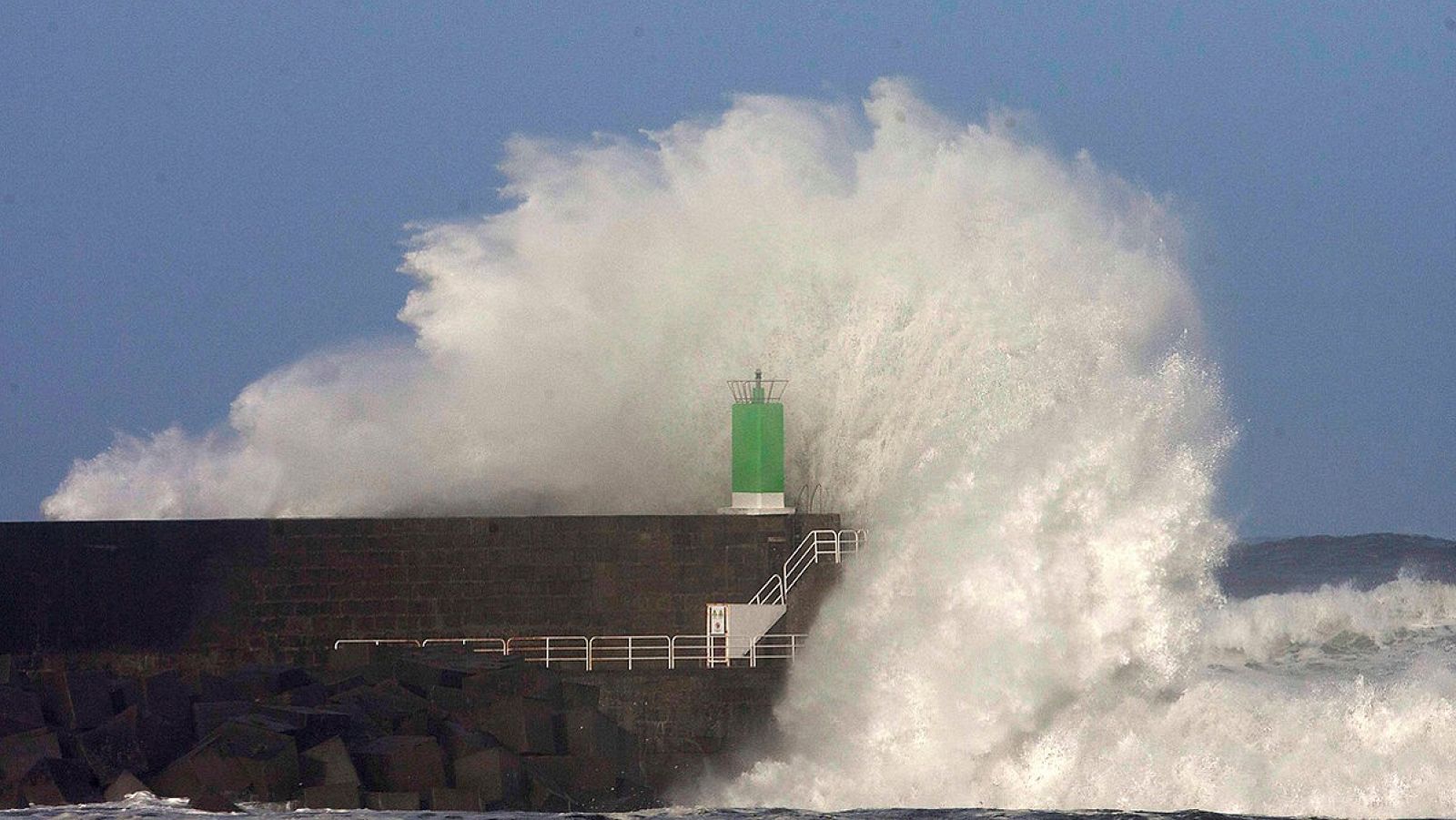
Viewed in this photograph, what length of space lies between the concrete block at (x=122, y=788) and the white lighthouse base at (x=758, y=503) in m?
4.84

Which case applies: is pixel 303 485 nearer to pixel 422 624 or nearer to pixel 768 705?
pixel 422 624

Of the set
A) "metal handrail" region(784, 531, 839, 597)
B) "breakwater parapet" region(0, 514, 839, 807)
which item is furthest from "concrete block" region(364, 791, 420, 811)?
"metal handrail" region(784, 531, 839, 597)

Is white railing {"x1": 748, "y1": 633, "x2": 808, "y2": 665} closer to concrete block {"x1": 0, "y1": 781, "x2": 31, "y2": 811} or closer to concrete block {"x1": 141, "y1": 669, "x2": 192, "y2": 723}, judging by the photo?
concrete block {"x1": 141, "y1": 669, "x2": 192, "y2": 723}

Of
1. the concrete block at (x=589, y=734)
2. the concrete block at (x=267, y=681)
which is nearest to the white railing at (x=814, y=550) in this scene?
the concrete block at (x=589, y=734)

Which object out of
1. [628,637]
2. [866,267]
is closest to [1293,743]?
[628,637]

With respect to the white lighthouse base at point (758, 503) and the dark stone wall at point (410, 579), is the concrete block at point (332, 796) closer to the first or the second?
the dark stone wall at point (410, 579)

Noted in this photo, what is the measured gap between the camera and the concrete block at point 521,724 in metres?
11.6

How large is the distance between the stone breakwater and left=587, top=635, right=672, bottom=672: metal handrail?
0.91 meters

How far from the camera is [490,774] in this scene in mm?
10594

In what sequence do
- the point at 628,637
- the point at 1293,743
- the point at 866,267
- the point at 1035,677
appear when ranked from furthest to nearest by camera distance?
the point at 866,267 < the point at 628,637 < the point at 1035,677 < the point at 1293,743

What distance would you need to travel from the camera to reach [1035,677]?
1196 cm

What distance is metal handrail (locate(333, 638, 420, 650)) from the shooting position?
13.7 meters

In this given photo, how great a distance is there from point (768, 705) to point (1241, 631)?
5626mm

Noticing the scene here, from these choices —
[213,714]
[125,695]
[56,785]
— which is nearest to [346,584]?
[125,695]
